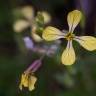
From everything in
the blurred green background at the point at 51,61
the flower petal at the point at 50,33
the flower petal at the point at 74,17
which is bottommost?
the blurred green background at the point at 51,61

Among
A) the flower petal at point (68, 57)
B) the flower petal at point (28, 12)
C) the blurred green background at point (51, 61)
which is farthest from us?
the flower petal at point (28, 12)

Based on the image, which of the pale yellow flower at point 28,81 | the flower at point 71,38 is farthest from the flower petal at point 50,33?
the pale yellow flower at point 28,81

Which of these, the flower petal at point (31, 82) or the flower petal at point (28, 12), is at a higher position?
the flower petal at point (28, 12)

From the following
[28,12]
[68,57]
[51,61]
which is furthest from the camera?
[28,12]

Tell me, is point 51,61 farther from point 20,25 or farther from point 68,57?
point 68,57

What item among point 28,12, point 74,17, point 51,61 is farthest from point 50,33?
point 28,12

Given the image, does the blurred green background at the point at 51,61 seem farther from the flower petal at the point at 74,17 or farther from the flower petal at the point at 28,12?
the flower petal at the point at 74,17
